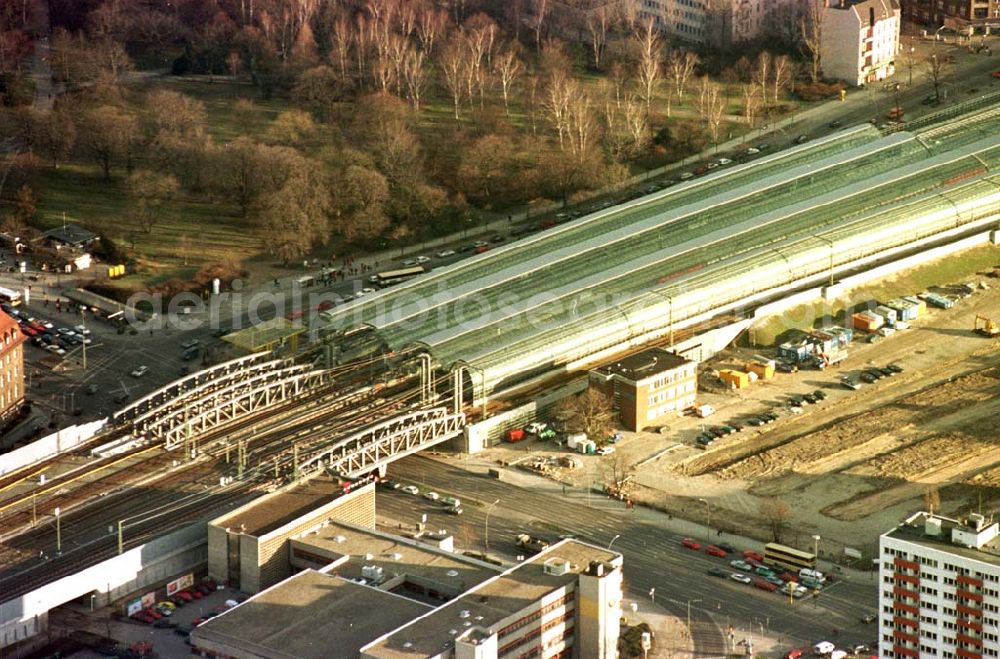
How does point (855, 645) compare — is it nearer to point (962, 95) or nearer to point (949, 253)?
point (949, 253)

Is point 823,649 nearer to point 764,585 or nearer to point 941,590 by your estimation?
point 764,585

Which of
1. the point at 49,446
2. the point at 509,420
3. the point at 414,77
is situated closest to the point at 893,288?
the point at 509,420

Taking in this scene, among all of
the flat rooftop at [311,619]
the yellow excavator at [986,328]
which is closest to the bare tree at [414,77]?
the yellow excavator at [986,328]

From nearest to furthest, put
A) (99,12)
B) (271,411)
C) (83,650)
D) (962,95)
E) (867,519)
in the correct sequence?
(83,650) < (867,519) < (271,411) < (962,95) < (99,12)

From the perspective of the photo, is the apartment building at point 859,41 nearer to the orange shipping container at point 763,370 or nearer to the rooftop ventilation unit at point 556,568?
the orange shipping container at point 763,370

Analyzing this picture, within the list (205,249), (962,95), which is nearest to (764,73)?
(962,95)

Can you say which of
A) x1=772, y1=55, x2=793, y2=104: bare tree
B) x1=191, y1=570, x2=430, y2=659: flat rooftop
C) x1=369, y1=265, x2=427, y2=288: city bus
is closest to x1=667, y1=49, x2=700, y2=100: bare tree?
x1=772, y1=55, x2=793, y2=104: bare tree
